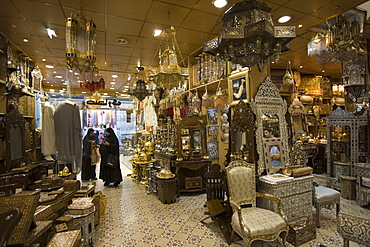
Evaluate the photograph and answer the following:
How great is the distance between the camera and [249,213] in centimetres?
299

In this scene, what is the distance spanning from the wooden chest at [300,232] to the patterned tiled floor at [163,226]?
0.26 ft

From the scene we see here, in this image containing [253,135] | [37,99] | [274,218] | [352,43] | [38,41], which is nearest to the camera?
[274,218]

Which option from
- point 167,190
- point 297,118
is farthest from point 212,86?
point 297,118

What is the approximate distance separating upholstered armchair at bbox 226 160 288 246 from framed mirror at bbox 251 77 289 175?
0.54 meters

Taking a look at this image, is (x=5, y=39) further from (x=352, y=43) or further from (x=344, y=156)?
(x=344, y=156)

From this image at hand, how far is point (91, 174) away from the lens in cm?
691

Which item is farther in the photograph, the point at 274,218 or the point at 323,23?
the point at 323,23

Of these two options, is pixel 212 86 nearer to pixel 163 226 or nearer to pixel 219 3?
pixel 219 3

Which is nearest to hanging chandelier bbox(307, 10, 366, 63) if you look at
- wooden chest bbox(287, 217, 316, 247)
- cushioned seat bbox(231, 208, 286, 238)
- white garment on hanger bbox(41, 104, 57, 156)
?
wooden chest bbox(287, 217, 316, 247)

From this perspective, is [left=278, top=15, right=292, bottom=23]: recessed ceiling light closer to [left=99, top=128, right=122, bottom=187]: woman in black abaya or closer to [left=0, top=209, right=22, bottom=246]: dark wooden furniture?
[left=0, top=209, right=22, bottom=246]: dark wooden furniture

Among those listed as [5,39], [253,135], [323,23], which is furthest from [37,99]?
[323,23]

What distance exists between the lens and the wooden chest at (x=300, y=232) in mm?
2990

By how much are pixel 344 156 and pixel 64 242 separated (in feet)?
23.2

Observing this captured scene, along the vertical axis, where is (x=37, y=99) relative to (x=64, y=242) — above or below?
above
